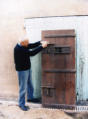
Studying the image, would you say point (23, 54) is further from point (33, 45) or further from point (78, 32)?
point (78, 32)

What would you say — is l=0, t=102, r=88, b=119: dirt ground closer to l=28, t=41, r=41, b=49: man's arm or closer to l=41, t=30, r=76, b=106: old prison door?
l=41, t=30, r=76, b=106: old prison door

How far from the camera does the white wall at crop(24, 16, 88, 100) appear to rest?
558 centimetres

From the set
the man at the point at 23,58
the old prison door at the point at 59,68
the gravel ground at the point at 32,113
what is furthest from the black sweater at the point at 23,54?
the gravel ground at the point at 32,113

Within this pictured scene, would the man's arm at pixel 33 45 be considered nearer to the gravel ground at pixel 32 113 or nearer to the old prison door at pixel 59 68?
the old prison door at pixel 59 68

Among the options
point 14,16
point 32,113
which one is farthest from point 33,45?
point 32,113

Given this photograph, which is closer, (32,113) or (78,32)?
(32,113)

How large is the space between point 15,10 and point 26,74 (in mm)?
1590

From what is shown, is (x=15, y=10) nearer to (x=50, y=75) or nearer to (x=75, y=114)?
(x=50, y=75)

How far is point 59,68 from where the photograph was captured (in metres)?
5.44

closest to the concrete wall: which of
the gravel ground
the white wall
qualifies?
the white wall

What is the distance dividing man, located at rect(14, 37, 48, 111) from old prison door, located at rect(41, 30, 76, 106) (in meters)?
0.26

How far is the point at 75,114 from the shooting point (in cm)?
530

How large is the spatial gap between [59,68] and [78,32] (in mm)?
936

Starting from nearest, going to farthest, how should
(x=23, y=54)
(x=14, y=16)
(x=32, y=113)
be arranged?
(x=23, y=54) → (x=32, y=113) → (x=14, y=16)
